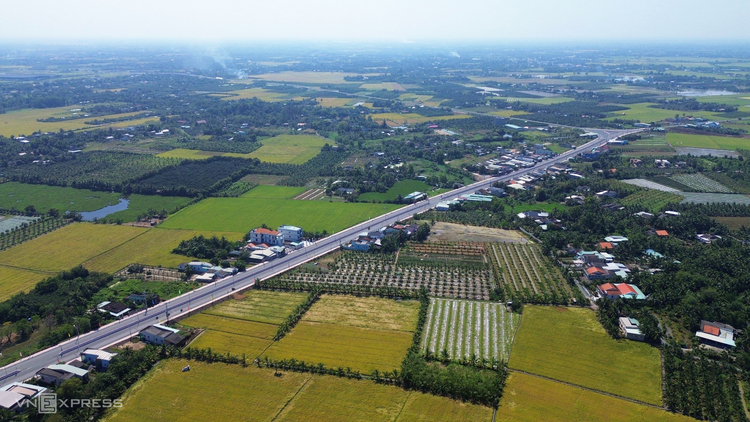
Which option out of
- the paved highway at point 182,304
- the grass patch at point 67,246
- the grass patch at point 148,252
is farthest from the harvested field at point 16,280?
the paved highway at point 182,304

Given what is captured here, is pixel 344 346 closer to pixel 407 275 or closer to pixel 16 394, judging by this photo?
pixel 407 275

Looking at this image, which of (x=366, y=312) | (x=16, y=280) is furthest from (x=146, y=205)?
(x=366, y=312)

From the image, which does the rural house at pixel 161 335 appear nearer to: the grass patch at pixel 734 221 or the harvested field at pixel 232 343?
the harvested field at pixel 232 343

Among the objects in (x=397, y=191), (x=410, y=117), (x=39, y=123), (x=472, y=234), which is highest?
(x=410, y=117)

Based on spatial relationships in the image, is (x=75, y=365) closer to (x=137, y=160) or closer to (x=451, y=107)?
(x=137, y=160)

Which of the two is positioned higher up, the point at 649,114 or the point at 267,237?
the point at 649,114

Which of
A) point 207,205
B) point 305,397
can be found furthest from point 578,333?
point 207,205

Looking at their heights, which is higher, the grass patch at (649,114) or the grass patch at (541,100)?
the grass patch at (541,100)
